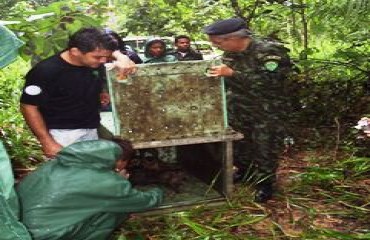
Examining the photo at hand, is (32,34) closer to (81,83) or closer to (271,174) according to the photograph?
(81,83)

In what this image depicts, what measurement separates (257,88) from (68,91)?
152 cm

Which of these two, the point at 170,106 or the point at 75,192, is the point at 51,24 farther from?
the point at 75,192

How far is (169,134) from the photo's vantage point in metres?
3.95

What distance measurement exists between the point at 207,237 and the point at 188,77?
118 centimetres

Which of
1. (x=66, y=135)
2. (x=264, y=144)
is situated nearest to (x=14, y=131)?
(x=66, y=135)

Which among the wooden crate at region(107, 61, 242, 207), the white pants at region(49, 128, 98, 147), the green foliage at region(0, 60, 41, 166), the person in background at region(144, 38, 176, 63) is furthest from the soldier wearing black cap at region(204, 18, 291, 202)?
the green foliage at region(0, 60, 41, 166)

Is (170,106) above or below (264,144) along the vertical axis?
above

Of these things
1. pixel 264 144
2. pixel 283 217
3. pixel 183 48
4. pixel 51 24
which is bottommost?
pixel 283 217


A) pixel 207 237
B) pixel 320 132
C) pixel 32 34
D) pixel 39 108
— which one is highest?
pixel 32 34

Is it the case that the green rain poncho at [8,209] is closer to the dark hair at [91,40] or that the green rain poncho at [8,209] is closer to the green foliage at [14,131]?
the dark hair at [91,40]

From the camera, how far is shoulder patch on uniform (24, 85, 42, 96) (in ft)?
11.8

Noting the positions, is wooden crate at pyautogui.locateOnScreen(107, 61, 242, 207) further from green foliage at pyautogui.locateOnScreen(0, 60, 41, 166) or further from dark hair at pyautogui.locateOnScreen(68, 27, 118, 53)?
green foliage at pyautogui.locateOnScreen(0, 60, 41, 166)

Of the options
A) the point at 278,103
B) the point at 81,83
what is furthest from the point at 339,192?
the point at 81,83

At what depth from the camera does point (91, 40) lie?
11.4ft
